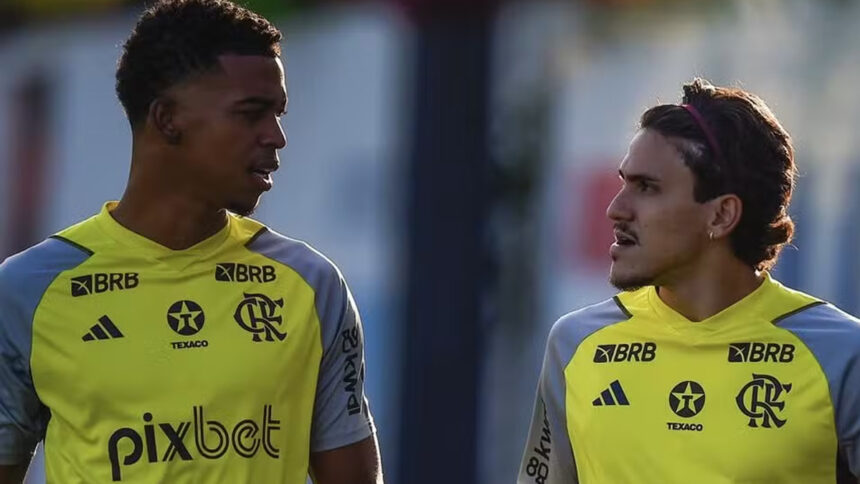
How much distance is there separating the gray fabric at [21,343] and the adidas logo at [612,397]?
1324mm

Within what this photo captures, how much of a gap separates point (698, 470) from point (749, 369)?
289 millimetres

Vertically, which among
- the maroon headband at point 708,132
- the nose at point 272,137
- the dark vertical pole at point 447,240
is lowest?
the dark vertical pole at point 447,240

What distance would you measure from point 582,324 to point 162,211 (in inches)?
43.8

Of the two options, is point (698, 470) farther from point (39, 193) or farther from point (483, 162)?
point (39, 193)

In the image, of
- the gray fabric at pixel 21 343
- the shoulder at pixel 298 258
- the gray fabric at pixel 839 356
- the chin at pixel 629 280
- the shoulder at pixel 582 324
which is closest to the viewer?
the gray fabric at pixel 839 356

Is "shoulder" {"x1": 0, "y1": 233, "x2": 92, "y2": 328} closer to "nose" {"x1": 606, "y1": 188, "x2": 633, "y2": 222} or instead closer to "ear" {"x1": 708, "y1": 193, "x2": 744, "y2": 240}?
"nose" {"x1": 606, "y1": 188, "x2": 633, "y2": 222}

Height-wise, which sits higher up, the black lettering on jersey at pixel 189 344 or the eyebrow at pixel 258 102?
the eyebrow at pixel 258 102

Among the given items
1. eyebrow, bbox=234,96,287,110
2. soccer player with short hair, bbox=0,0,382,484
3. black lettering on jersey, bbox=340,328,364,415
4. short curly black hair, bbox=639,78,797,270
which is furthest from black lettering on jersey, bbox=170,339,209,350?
short curly black hair, bbox=639,78,797,270

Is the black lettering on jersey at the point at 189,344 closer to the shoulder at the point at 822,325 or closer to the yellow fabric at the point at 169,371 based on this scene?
the yellow fabric at the point at 169,371

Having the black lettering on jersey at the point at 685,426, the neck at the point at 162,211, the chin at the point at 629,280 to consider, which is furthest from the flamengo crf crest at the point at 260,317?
the black lettering on jersey at the point at 685,426

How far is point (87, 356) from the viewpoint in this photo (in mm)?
4961

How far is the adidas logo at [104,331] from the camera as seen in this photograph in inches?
197

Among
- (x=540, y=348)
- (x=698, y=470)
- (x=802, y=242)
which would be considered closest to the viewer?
(x=698, y=470)

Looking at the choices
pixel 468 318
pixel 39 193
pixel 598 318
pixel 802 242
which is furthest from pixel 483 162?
pixel 598 318
